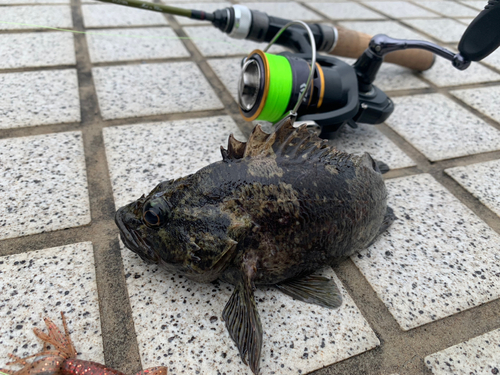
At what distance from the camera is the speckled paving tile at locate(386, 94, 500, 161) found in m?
2.98

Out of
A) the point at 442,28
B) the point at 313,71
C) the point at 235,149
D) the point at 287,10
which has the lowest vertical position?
the point at 287,10

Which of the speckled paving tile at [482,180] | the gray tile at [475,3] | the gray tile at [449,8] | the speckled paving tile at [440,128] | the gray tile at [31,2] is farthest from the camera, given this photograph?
the gray tile at [475,3]

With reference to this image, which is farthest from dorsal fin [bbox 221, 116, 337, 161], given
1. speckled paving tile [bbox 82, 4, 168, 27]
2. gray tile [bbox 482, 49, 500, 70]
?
gray tile [bbox 482, 49, 500, 70]

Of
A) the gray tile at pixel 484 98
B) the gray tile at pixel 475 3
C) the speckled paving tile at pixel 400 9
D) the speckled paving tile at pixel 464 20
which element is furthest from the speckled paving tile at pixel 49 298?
the gray tile at pixel 475 3

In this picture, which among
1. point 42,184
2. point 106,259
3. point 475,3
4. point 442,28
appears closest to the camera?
point 106,259

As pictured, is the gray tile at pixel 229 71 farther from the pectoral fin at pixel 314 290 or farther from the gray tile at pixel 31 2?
the gray tile at pixel 31 2

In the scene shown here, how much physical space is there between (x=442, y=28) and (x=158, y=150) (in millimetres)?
4454

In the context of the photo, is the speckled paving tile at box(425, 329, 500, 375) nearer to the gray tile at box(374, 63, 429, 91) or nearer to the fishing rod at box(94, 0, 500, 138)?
the fishing rod at box(94, 0, 500, 138)

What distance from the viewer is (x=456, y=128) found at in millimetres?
3189

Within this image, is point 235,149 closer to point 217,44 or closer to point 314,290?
point 314,290

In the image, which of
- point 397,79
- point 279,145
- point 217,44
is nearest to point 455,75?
point 397,79

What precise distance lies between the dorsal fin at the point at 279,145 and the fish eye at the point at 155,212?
14.8 inches

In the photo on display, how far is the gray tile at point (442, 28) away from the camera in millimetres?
4812

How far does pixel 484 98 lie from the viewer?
11.9ft
